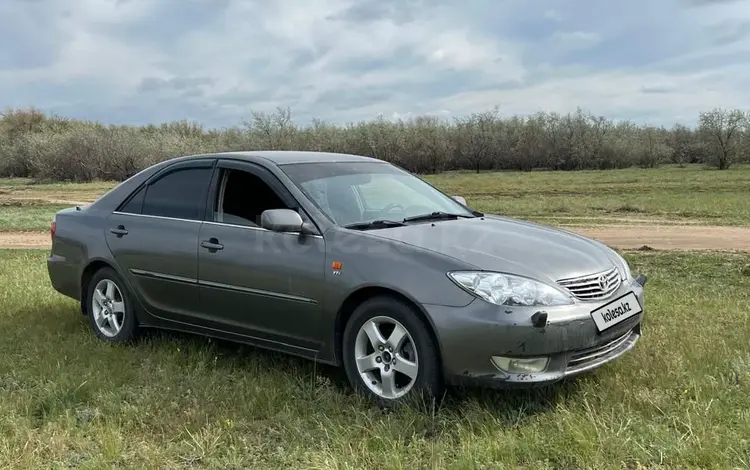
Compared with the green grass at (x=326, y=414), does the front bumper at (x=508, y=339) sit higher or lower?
higher

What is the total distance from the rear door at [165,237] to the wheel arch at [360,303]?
135cm

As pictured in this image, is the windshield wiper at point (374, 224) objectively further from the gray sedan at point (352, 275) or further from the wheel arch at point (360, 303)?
the wheel arch at point (360, 303)

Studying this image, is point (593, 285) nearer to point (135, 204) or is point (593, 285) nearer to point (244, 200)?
point (244, 200)

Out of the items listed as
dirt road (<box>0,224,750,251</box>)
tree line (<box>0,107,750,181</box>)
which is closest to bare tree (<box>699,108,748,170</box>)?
tree line (<box>0,107,750,181</box>)

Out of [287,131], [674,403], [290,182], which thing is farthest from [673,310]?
[287,131]

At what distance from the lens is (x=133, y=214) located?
5.75 meters

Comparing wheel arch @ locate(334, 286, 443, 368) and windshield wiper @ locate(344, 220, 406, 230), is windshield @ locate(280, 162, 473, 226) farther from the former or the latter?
wheel arch @ locate(334, 286, 443, 368)

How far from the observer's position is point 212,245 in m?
4.98

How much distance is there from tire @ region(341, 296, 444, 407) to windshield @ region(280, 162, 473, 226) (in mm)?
744

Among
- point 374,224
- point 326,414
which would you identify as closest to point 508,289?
point 374,224

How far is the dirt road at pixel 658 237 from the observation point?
13172 mm

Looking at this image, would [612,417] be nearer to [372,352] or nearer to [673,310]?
[372,352]

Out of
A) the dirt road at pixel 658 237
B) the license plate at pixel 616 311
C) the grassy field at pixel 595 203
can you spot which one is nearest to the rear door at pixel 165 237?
the license plate at pixel 616 311

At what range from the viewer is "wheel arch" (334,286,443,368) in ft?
12.7
